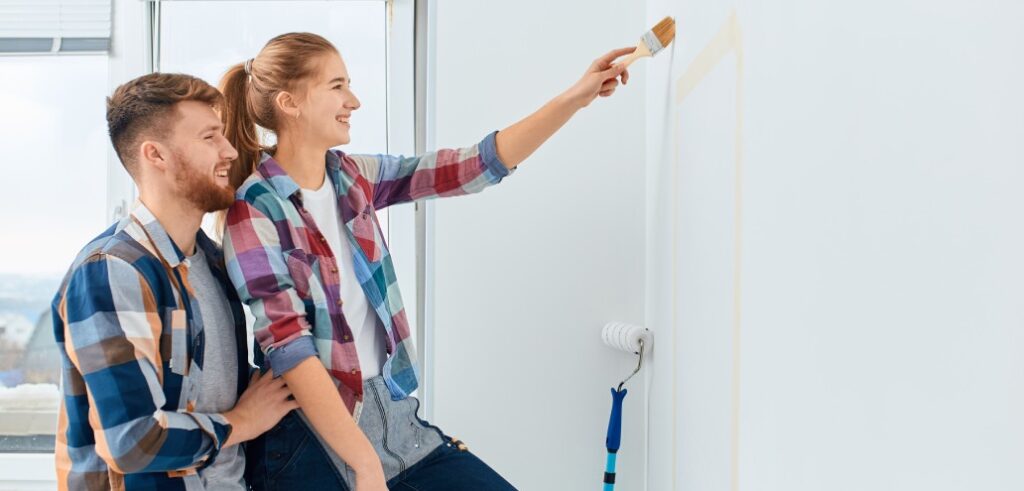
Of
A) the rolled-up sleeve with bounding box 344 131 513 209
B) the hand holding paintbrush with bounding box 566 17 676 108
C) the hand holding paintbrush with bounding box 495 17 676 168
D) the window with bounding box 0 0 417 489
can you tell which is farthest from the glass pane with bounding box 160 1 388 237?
the hand holding paintbrush with bounding box 566 17 676 108

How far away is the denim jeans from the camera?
1.42 m

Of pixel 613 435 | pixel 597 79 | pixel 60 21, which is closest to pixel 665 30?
pixel 597 79

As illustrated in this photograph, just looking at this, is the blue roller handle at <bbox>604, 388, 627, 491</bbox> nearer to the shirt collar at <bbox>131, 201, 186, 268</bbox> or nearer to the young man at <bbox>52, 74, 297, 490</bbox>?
the young man at <bbox>52, 74, 297, 490</bbox>

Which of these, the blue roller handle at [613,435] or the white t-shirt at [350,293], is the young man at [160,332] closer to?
the white t-shirt at [350,293]

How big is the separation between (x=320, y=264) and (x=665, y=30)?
27.6 inches

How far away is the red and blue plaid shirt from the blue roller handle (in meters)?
0.48

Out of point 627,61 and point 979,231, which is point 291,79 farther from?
point 979,231

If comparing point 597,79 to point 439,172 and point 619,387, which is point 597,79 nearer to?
point 439,172

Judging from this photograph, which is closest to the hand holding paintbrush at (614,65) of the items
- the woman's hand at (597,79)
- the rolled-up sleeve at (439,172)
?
the woman's hand at (597,79)

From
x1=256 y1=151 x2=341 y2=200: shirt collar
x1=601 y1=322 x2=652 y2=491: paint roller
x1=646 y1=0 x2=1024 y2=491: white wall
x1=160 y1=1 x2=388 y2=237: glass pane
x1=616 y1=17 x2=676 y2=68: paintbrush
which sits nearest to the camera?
x1=646 y1=0 x2=1024 y2=491: white wall

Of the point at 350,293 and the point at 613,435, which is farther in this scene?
the point at 613,435

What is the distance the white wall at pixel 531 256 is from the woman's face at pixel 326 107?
0.49 m

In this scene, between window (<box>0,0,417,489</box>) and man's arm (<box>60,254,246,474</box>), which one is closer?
man's arm (<box>60,254,246,474</box>)

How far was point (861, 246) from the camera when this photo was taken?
68cm
